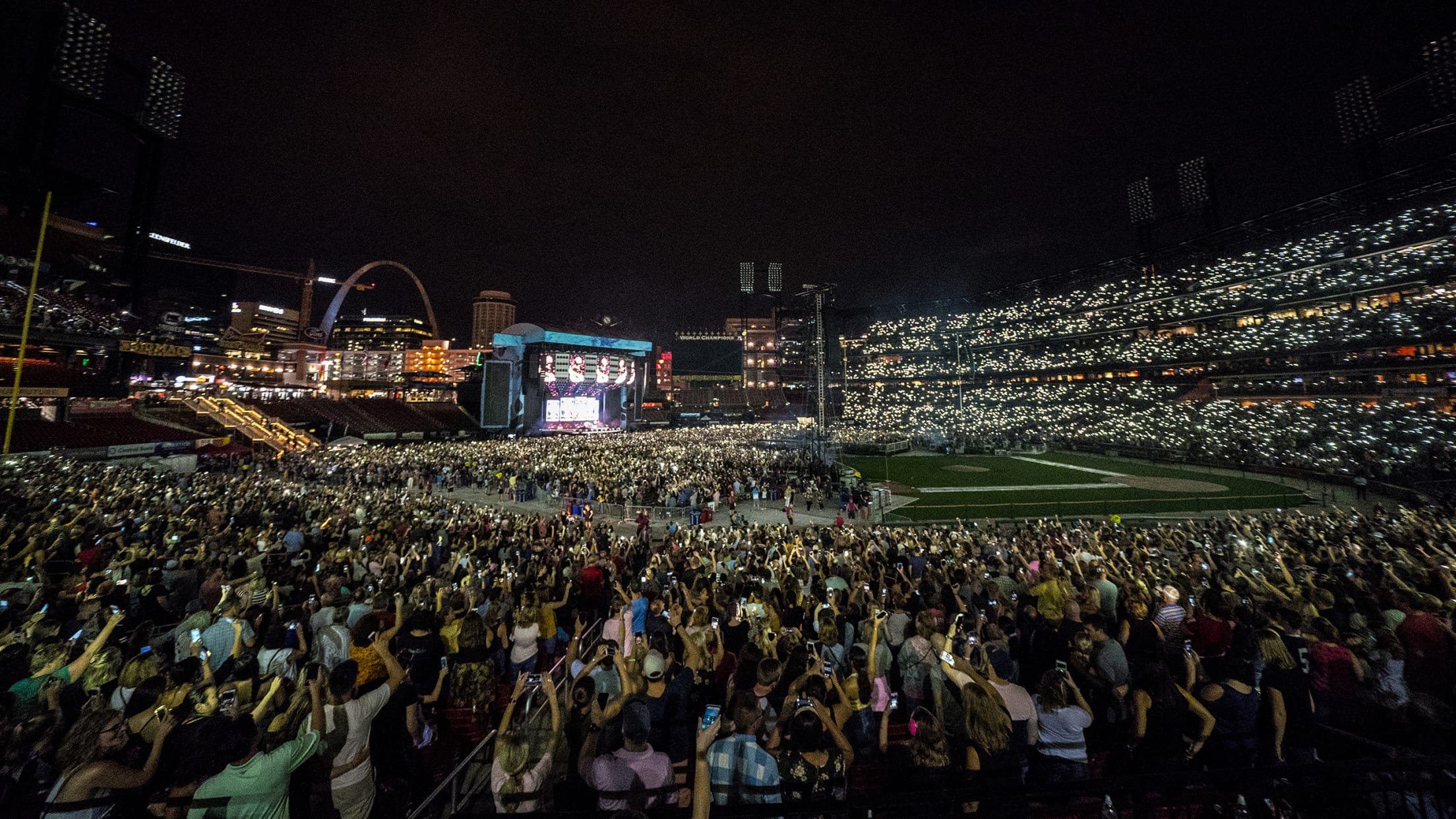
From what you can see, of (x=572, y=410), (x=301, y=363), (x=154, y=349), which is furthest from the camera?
(x=301, y=363)

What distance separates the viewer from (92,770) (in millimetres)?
2527

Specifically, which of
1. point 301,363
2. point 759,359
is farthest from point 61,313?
point 759,359

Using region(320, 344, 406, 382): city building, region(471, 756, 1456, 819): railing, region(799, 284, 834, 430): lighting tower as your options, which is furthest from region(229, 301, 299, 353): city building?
region(471, 756, 1456, 819): railing

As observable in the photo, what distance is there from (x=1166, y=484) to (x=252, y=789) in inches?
1352

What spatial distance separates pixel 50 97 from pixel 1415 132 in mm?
65344

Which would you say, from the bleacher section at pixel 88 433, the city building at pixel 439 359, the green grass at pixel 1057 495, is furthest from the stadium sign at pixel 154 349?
the city building at pixel 439 359

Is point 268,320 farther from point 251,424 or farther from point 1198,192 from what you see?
point 1198,192

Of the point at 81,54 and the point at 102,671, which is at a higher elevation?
the point at 81,54

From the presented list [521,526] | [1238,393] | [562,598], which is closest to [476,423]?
[521,526]

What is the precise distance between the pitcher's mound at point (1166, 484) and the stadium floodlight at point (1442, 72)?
21.8 m

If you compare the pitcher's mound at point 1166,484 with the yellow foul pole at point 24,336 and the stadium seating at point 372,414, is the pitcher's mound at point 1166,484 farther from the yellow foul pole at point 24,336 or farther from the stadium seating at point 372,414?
the stadium seating at point 372,414

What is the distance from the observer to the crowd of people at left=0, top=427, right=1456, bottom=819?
9.27 feet

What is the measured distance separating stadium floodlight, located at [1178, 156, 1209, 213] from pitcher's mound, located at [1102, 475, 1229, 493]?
28772mm

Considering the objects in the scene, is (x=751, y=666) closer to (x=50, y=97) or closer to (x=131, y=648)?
(x=131, y=648)
